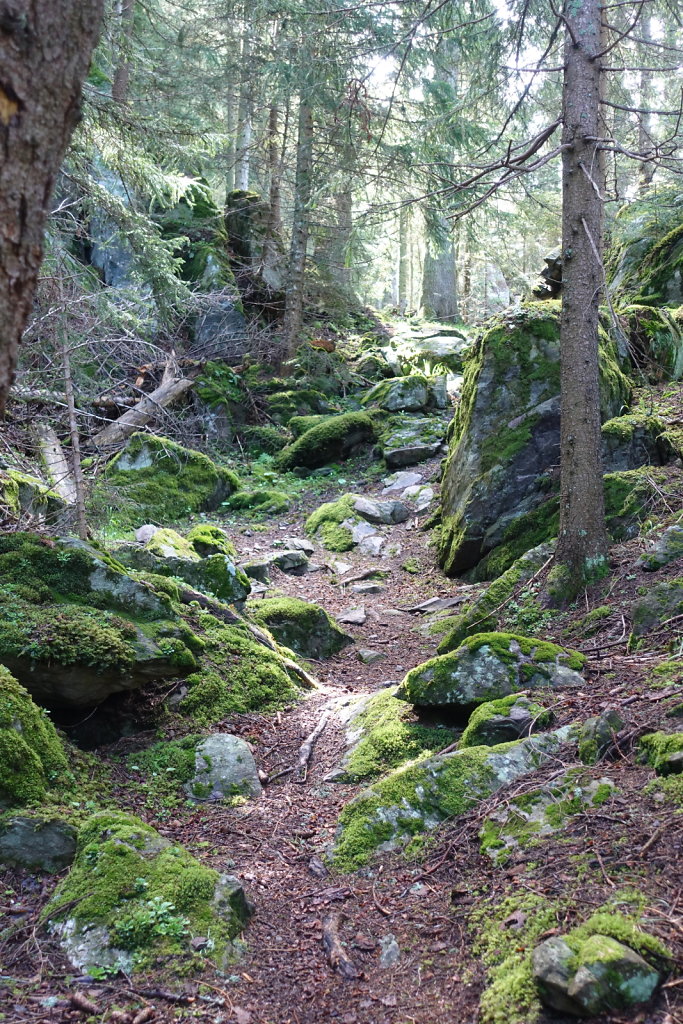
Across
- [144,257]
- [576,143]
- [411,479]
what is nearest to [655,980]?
[576,143]

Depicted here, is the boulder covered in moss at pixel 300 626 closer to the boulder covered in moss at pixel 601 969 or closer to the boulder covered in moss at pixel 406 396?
the boulder covered in moss at pixel 601 969

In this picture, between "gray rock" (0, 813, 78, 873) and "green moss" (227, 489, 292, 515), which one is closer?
"gray rock" (0, 813, 78, 873)

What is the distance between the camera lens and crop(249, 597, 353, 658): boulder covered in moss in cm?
703

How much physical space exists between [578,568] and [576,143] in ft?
11.6

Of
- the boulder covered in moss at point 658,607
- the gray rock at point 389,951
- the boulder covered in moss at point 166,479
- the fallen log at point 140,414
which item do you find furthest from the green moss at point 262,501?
the gray rock at point 389,951

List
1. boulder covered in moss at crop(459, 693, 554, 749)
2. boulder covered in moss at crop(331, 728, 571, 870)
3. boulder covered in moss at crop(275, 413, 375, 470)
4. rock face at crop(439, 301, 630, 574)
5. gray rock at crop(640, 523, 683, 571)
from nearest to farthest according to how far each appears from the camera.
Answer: boulder covered in moss at crop(331, 728, 571, 870) < boulder covered in moss at crop(459, 693, 554, 749) < gray rock at crop(640, 523, 683, 571) < rock face at crop(439, 301, 630, 574) < boulder covered in moss at crop(275, 413, 375, 470)

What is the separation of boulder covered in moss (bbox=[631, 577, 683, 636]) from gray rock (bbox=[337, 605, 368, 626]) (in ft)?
11.0

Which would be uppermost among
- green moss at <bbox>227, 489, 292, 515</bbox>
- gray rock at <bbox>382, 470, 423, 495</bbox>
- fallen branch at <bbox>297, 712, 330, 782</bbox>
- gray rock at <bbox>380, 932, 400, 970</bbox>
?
gray rock at <bbox>382, 470, 423, 495</bbox>

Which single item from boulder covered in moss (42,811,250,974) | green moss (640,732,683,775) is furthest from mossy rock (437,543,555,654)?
boulder covered in moss (42,811,250,974)

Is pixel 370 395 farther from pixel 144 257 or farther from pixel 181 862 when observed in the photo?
pixel 181 862

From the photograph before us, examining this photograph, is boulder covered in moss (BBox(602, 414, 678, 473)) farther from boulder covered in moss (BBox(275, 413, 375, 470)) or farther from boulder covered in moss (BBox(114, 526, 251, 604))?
boulder covered in moss (BBox(275, 413, 375, 470))

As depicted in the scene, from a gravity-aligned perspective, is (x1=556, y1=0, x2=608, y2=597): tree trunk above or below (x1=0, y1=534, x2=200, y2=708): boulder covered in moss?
above

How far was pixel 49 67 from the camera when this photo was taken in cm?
138

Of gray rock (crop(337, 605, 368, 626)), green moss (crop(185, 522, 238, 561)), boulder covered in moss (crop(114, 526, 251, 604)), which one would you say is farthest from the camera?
green moss (crop(185, 522, 238, 561))
